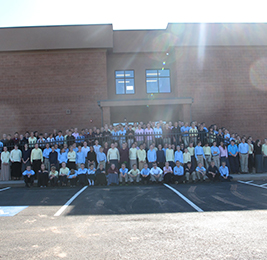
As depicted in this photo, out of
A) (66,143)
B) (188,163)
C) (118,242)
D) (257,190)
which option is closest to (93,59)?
(66,143)

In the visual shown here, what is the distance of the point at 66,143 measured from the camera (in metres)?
13.2

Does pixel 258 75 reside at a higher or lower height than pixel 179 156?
higher

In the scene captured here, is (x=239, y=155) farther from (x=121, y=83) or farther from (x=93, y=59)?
(x=93, y=59)

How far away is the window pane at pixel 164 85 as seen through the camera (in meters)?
20.5

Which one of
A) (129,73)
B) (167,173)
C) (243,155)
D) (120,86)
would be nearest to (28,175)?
(167,173)

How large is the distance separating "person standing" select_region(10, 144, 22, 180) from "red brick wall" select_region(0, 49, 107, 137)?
582cm

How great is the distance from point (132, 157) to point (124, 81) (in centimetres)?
925

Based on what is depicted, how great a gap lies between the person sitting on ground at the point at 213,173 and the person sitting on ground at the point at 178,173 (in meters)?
1.17

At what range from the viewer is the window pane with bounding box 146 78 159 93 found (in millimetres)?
20391

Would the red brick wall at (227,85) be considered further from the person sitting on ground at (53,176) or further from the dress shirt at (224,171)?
the person sitting on ground at (53,176)

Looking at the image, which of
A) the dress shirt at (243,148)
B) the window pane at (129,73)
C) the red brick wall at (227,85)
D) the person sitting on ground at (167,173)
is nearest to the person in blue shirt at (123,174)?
the person sitting on ground at (167,173)

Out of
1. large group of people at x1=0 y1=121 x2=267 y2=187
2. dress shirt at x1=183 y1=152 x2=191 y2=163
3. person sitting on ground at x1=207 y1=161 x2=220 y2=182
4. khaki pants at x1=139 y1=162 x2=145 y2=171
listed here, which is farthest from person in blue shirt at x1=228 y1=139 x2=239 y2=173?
khaki pants at x1=139 y1=162 x2=145 y2=171

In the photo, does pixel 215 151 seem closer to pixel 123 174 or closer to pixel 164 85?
pixel 123 174

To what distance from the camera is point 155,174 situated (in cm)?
1174
